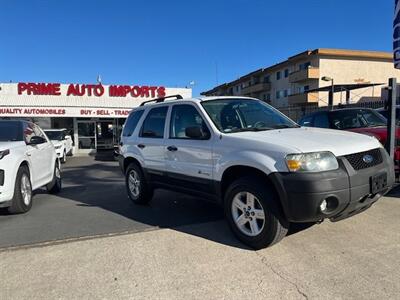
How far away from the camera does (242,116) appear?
552 centimetres

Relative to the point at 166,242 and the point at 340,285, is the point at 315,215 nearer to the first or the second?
the point at 340,285

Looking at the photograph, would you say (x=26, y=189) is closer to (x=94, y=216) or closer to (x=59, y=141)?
(x=94, y=216)

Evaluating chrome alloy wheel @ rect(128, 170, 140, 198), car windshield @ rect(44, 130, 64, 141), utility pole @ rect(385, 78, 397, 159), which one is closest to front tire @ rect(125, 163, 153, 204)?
chrome alloy wheel @ rect(128, 170, 140, 198)

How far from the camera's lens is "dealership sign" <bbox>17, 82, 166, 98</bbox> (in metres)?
24.4

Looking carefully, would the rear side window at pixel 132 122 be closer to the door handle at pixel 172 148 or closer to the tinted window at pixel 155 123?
the tinted window at pixel 155 123

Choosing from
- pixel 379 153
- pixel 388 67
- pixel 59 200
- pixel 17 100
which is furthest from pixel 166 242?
pixel 388 67

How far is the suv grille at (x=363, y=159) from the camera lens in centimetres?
434

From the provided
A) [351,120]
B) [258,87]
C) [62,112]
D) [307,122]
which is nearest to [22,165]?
[307,122]

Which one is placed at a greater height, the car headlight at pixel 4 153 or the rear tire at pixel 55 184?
the car headlight at pixel 4 153

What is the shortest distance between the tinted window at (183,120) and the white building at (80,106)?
19.6 m

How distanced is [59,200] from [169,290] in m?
5.14

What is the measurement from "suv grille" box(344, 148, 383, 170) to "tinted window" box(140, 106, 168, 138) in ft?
9.92

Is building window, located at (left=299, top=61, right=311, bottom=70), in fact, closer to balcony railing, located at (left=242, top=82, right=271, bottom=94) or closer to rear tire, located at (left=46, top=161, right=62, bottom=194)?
balcony railing, located at (left=242, top=82, right=271, bottom=94)

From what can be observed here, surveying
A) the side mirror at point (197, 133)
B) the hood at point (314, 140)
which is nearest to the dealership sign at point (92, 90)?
the side mirror at point (197, 133)
